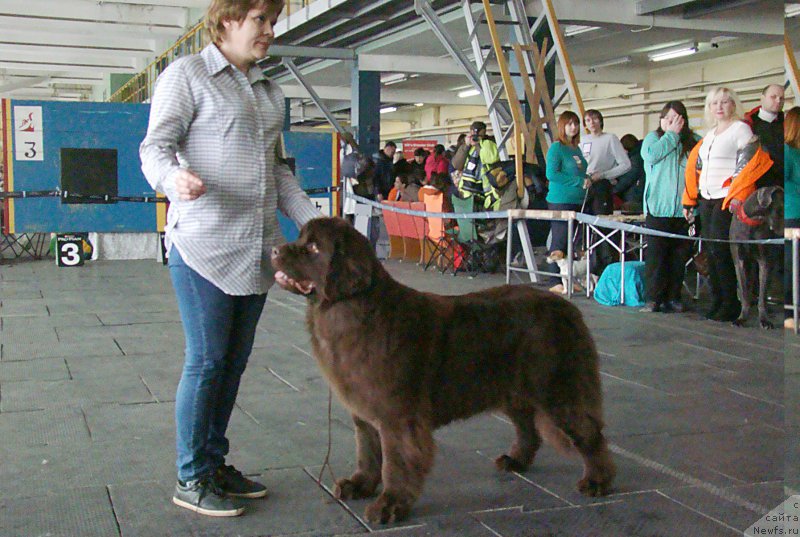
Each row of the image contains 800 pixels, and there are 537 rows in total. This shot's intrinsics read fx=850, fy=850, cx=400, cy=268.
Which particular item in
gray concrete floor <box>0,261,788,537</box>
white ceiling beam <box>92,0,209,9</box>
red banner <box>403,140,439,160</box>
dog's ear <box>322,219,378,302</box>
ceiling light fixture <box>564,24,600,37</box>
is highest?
white ceiling beam <box>92,0,209,9</box>

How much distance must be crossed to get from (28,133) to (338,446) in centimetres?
1005

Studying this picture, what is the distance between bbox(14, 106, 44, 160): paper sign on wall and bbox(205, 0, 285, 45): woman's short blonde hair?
402 inches

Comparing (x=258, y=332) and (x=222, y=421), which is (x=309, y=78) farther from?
(x=222, y=421)

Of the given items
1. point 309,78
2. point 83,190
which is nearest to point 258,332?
point 83,190

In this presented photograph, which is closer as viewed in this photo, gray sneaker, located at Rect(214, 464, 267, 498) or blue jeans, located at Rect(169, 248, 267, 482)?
blue jeans, located at Rect(169, 248, 267, 482)

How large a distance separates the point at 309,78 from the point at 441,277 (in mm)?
12207

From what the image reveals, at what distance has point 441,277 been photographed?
10508 mm

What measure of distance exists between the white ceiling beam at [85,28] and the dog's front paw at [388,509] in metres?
19.1

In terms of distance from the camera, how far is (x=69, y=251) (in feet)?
37.5

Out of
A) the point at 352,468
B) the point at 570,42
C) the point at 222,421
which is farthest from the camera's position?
the point at 570,42

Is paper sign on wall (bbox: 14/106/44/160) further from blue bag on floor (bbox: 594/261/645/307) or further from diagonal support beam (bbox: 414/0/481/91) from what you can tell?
blue bag on floor (bbox: 594/261/645/307)

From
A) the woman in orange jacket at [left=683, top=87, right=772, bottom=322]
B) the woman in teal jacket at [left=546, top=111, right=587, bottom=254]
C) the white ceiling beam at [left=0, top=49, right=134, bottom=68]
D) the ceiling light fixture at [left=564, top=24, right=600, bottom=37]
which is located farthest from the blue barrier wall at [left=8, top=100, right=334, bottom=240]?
the white ceiling beam at [left=0, top=49, right=134, bottom=68]

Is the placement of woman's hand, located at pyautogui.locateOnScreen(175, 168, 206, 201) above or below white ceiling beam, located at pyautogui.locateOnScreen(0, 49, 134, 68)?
below

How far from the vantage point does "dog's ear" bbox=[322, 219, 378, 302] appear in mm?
2711
